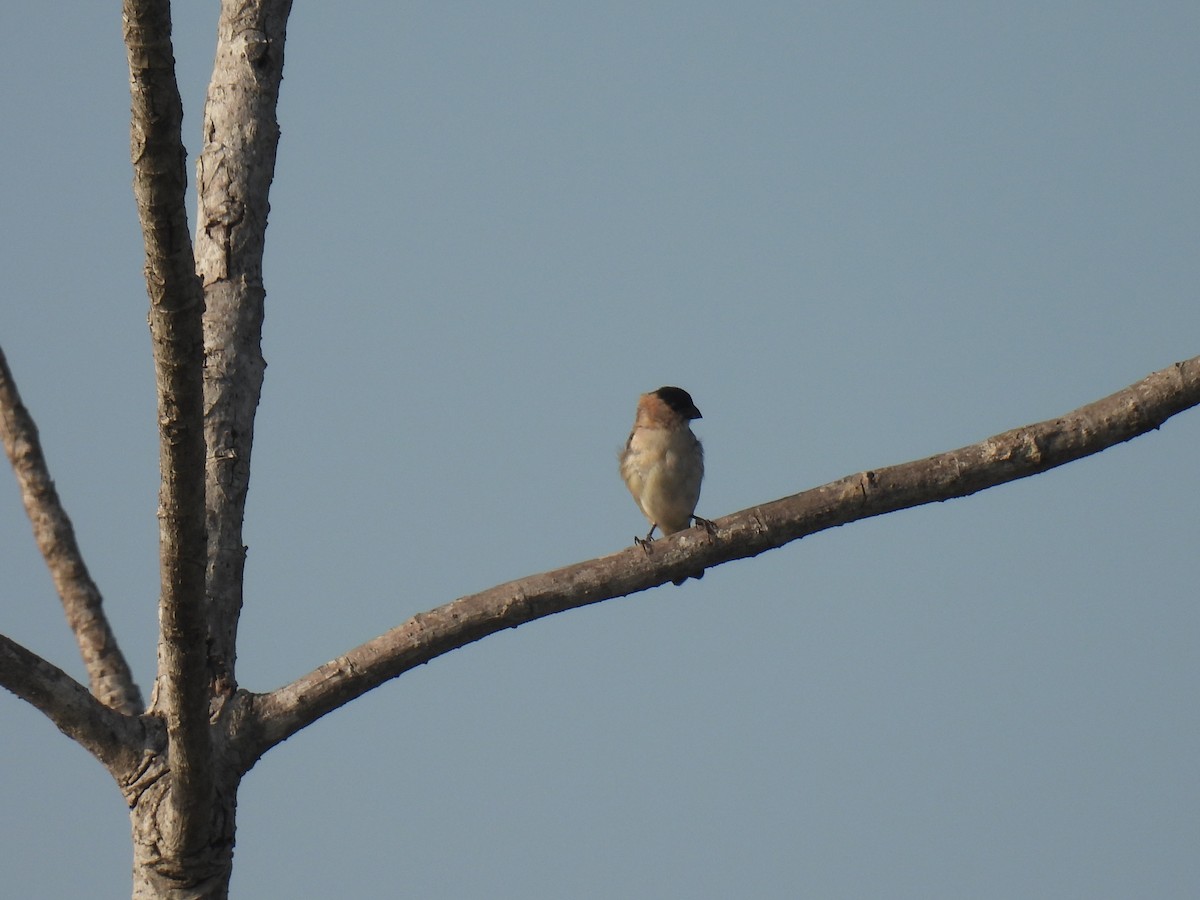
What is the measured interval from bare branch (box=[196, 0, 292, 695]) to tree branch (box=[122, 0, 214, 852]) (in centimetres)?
44

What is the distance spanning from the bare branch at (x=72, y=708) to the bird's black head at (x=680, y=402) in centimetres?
526

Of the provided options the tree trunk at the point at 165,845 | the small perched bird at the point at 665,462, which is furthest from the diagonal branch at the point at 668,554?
the small perched bird at the point at 665,462

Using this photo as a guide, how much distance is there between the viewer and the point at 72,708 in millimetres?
4121

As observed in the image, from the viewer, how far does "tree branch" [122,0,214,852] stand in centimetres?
299

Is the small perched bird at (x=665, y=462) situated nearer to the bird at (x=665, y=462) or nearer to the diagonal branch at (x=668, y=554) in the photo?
the bird at (x=665, y=462)

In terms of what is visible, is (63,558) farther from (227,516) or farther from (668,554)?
(668,554)

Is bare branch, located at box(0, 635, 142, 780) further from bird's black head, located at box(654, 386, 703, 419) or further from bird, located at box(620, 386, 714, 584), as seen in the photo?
bird's black head, located at box(654, 386, 703, 419)

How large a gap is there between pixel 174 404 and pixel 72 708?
1229mm

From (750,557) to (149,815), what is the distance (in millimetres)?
2084

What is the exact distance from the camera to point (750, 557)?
14.6ft

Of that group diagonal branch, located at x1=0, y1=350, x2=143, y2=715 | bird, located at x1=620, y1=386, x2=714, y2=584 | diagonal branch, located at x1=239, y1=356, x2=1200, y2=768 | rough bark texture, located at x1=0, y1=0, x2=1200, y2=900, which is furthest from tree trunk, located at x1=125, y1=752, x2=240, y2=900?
bird, located at x1=620, y1=386, x2=714, y2=584

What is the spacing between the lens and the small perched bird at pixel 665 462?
28.6 ft

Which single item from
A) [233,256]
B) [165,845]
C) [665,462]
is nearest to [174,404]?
[165,845]

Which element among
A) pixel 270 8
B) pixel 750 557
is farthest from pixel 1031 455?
pixel 270 8
